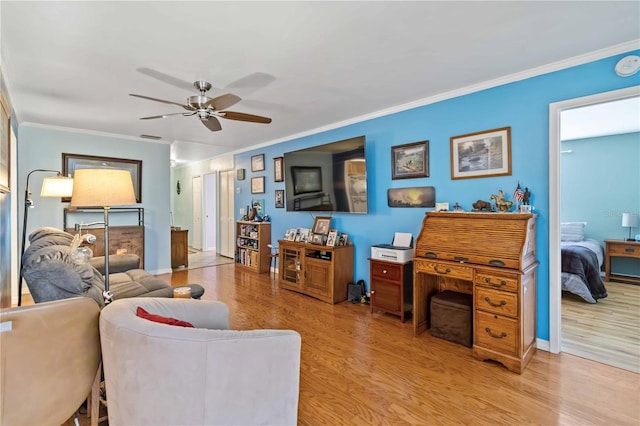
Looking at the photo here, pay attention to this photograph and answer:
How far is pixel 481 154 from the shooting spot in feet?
9.93

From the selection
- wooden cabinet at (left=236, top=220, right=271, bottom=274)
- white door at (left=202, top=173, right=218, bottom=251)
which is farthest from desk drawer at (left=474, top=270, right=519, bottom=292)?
white door at (left=202, top=173, right=218, bottom=251)

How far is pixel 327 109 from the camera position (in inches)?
148

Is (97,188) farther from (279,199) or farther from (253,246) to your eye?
(253,246)

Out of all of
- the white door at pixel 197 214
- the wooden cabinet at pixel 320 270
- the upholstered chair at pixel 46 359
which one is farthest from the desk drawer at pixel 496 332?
the white door at pixel 197 214

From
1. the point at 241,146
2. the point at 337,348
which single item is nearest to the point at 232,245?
the point at 241,146

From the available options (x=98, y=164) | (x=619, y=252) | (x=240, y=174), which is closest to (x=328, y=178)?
(x=240, y=174)

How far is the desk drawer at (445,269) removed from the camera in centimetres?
260

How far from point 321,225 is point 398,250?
1.46m

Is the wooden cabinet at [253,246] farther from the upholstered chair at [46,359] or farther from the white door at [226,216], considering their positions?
the upholstered chair at [46,359]

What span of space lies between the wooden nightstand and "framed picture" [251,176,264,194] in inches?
225

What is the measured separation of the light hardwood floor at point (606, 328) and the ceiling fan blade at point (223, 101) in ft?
11.3

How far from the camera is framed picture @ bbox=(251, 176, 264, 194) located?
580cm

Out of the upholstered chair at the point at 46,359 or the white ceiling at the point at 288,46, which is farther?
the white ceiling at the point at 288,46

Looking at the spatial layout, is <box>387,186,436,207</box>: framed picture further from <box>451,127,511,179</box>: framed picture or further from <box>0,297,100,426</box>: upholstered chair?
<box>0,297,100,426</box>: upholstered chair
